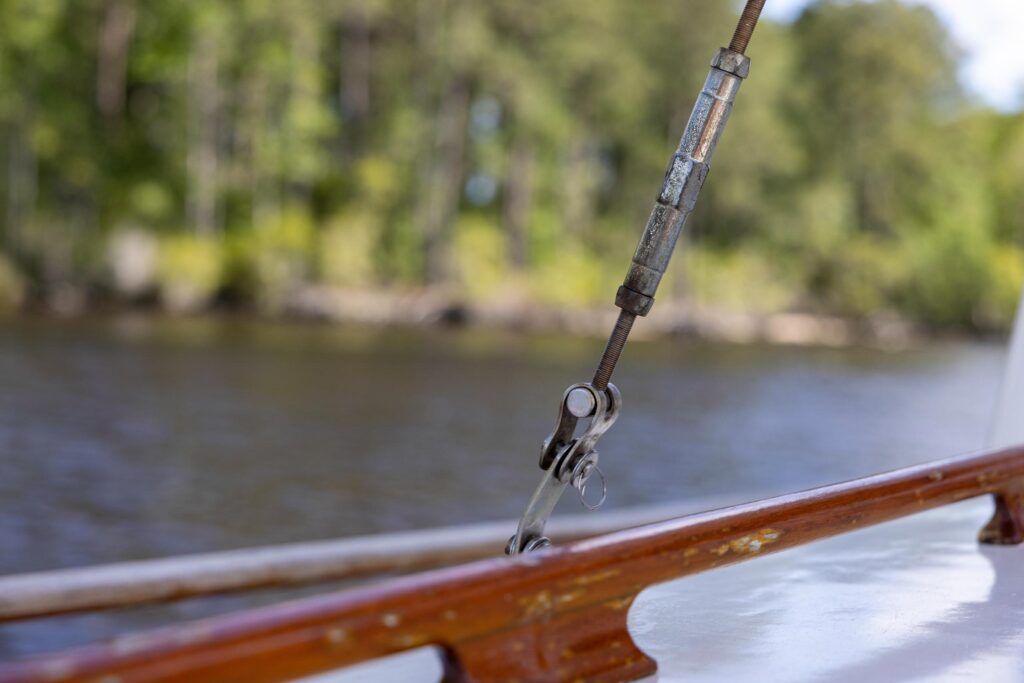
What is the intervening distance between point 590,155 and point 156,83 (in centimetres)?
1919

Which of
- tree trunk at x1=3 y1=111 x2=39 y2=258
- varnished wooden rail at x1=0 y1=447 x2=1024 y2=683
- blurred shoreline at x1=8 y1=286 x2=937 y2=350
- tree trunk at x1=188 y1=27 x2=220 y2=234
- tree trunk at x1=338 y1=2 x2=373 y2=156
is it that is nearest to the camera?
varnished wooden rail at x1=0 y1=447 x2=1024 y2=683

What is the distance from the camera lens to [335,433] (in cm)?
1864

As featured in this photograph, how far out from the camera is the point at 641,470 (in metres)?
17.4

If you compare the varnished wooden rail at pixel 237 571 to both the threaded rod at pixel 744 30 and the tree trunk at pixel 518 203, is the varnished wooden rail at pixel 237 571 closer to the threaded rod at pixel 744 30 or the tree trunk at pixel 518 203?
the threaded rod at pixel 744 30

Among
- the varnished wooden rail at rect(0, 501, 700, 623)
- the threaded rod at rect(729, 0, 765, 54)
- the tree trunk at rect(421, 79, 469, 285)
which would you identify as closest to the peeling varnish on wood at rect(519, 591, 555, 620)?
the threaded rod at rect(729, 0, 765, 54)

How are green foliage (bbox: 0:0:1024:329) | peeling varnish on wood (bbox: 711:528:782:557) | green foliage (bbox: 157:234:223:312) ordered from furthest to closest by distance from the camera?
green foliage (bbox: 0:0:1024:329)
green foliage (bbox: 157:234:223:312)
peeling varnish on wood (bbox: 711:528:782:557)

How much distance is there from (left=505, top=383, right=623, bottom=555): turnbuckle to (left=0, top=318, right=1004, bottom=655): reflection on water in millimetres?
5983

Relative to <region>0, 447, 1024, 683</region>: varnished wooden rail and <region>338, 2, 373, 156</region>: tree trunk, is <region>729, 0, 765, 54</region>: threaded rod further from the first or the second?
<region>338, 2, 373, 156</region>: tree trunk

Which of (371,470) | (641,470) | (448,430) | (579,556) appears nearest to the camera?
(579,556)

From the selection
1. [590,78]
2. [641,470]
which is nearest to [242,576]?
[641,470]

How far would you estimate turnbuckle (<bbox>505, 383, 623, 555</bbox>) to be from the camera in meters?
2.40

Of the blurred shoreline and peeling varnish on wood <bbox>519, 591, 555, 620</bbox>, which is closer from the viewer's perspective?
peeling varnish on wood <bbox>519, 591, 555, 620</bbox>

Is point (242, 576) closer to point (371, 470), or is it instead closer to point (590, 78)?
point (371, 470)

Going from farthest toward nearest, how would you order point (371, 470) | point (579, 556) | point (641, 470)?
point (641, 470)
point (371, 470)
point (579, 556)
